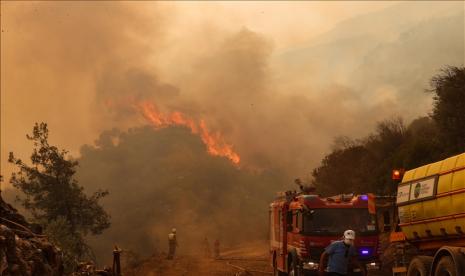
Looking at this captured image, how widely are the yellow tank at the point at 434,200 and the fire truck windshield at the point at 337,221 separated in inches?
57.4

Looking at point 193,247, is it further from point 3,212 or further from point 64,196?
point 3,212

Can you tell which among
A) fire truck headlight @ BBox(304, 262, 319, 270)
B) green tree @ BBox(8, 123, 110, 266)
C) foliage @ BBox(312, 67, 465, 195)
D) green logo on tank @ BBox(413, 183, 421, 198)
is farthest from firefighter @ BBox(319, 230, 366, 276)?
green tree @ BBox(8, 123, 110, 266)

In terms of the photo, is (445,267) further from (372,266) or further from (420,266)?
(372,266)

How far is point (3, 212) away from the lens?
679 inches

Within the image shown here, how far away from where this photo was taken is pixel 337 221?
1650 centimetres

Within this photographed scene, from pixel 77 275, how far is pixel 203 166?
11181cm

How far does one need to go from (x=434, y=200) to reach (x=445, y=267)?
64.1 inches

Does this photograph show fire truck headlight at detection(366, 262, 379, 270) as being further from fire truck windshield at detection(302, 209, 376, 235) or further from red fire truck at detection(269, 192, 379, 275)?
fire truck windshield at detection(302, 209, 376, 235)

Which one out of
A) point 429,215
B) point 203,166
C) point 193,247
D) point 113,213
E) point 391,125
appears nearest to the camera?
point 429,215

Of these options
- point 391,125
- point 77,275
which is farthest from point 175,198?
point 77,275

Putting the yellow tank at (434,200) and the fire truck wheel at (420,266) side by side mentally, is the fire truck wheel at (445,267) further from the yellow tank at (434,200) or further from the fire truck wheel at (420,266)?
the fire truck wheel at (420,266)

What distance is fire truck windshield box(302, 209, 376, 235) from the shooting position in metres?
16.4

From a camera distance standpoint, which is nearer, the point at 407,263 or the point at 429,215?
the point at 429,215

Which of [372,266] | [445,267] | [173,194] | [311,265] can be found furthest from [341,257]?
[173,194]
